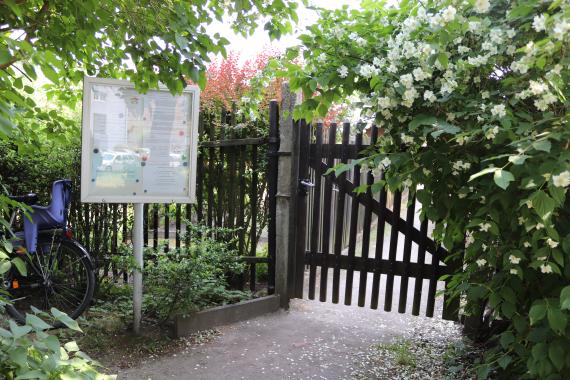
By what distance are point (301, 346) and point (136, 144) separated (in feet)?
7.19

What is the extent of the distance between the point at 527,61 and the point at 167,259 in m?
3.12

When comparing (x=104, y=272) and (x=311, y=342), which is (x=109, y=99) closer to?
(x=104, y=272)

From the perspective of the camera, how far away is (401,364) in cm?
346

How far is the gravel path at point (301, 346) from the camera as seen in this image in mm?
3340

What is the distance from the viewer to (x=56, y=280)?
4305 mm

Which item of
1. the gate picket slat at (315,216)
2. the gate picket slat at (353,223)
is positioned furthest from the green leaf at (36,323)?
the gate picket slat at (315,216)

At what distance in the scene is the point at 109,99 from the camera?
11.8ft

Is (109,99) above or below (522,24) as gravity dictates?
below

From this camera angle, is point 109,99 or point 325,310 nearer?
point 109,99

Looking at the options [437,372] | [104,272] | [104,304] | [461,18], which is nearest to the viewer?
[461,18]

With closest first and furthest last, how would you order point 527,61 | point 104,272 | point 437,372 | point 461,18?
point 527,61, point 461,18, point 437,372, point 104,272

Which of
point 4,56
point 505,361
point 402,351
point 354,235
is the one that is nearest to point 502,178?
point 505,361

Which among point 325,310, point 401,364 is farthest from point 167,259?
point 401,364

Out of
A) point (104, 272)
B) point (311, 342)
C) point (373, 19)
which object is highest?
point (373, 19)
